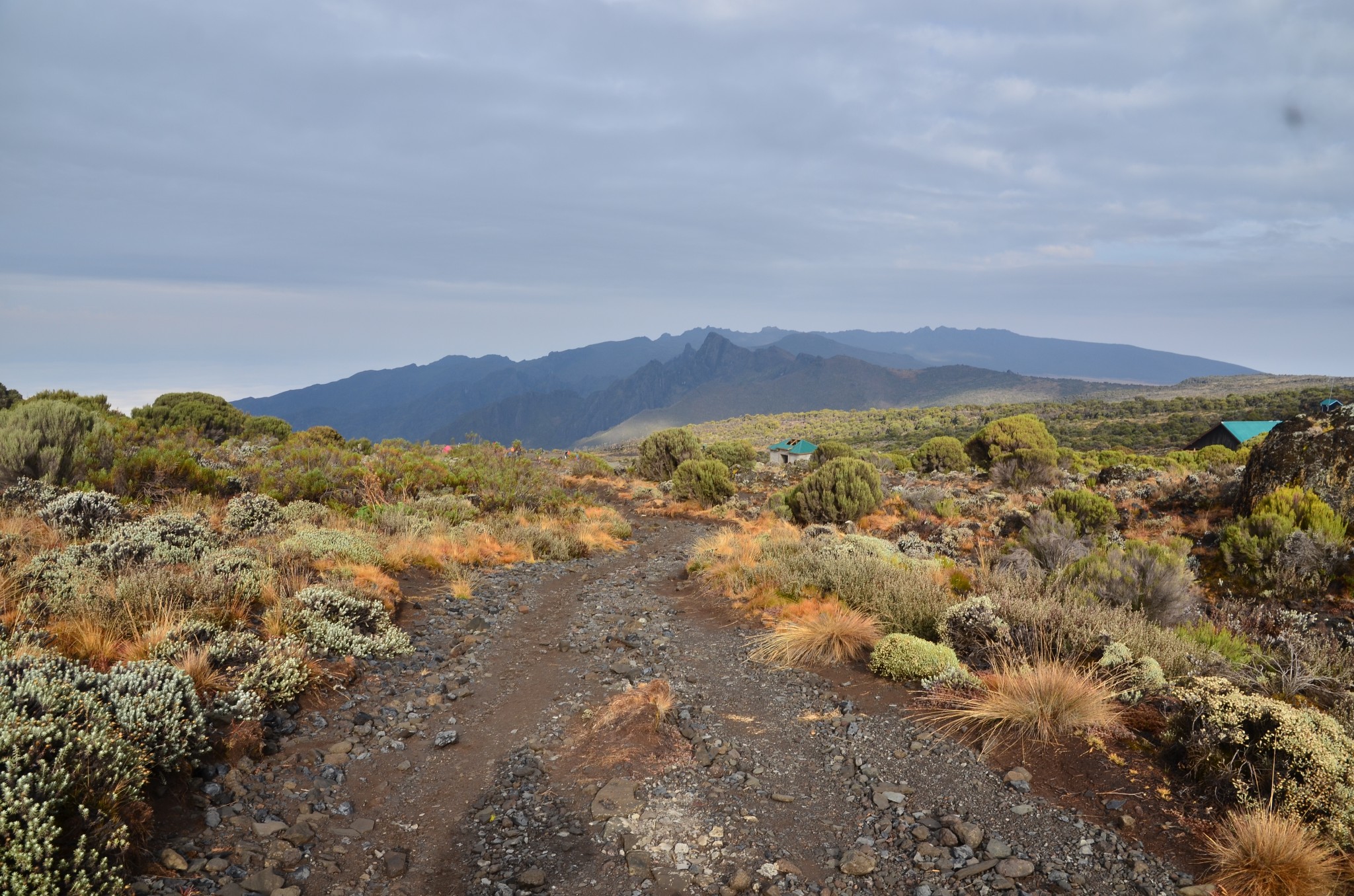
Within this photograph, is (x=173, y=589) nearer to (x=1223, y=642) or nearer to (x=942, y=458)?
(x=1223, y=642)

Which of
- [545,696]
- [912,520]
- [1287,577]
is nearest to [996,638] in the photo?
[545,696]

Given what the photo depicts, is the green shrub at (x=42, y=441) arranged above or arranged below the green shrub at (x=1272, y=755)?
above

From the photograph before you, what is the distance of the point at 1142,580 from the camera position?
7.66 meters

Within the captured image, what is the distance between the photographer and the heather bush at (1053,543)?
31.6ft

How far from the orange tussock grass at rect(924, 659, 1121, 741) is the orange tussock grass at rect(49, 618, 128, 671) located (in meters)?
6.80

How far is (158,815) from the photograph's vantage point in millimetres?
3680

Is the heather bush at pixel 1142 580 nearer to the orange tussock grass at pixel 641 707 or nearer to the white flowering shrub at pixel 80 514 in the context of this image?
the orange tussock grass at pixel 641 707

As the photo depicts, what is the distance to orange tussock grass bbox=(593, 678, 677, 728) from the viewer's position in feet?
17.9

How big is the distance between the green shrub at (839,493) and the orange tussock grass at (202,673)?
15.0 metres

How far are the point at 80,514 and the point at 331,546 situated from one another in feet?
11.5

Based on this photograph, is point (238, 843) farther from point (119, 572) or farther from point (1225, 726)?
point (1225, 726)

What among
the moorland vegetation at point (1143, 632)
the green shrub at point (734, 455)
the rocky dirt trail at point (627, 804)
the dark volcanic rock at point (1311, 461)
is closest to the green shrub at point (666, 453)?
the green shrub at point (734, 455)

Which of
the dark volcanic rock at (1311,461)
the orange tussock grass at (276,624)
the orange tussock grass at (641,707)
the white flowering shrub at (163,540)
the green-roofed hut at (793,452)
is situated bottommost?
the green-roofed hut at (793,452)

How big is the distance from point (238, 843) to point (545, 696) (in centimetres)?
300
